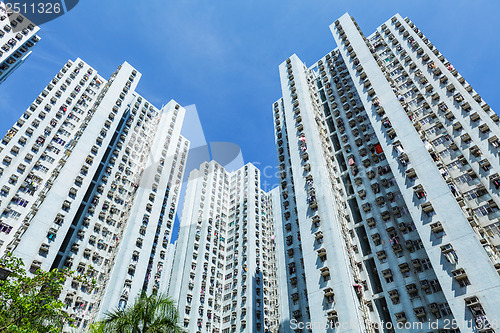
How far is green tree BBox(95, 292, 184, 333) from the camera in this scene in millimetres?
13398

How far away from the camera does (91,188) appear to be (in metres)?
50.8

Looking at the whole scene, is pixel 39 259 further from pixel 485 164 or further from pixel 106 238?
pixel 485 164

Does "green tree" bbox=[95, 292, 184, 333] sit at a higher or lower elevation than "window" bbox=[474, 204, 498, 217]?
lower

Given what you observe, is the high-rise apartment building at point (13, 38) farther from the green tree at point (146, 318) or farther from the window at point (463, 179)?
the window at point (463, 179)

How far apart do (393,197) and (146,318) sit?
3111 centimetres

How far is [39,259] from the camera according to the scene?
125 ft

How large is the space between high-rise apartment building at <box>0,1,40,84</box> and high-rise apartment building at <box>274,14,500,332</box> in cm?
4814

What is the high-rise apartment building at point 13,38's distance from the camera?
185ft

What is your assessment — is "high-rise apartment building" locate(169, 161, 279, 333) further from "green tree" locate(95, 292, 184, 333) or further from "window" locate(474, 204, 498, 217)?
"green tree" locate(95, 292, 184, 333)

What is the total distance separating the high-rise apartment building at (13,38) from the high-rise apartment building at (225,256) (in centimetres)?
4126

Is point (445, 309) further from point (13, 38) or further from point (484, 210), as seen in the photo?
point (13, 38)

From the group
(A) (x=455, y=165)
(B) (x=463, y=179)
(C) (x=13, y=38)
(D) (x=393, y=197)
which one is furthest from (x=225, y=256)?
(C) (x=13, y=38)

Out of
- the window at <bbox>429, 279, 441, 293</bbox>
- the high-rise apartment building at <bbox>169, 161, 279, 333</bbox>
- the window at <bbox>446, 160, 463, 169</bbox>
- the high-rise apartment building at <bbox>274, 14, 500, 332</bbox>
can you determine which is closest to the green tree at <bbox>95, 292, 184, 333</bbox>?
the high-rise apartment building at <bbox>274, 14, 500, 332</bbox>

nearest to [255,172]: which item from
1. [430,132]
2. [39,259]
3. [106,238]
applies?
[106,238]
